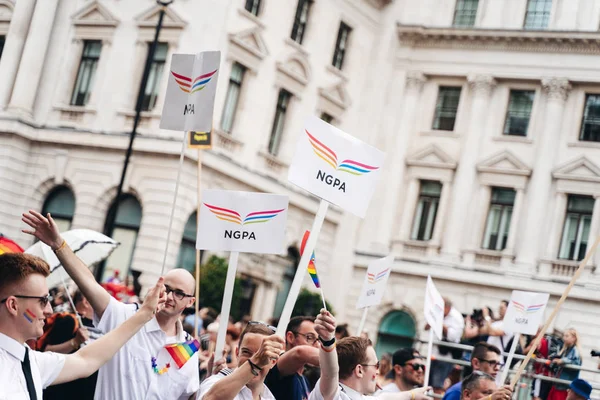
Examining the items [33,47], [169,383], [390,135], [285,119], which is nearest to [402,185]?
[390,135]

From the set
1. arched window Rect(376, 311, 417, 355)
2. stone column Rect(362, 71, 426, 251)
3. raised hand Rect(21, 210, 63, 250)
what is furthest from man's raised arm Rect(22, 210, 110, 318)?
stone column Rect(362, 71, 426, 251)

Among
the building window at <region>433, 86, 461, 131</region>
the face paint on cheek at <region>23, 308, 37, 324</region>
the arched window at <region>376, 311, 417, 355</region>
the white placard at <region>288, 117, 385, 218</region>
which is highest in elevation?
the building window at <region>433, 86, 461, 131</region>

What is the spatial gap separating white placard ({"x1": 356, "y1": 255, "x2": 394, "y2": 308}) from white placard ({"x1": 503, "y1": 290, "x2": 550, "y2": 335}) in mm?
2332

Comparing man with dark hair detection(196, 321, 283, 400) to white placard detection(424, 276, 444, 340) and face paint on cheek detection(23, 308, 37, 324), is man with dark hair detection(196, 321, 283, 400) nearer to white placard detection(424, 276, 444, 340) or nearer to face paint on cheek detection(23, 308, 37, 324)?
face paint on cheek detection(23, 308, 37, 324)

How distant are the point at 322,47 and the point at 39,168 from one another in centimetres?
956

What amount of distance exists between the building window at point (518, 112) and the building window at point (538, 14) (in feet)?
6.90

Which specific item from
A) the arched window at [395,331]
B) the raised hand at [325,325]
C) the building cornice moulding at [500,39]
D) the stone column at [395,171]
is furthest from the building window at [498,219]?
the raised hand at [325,325]

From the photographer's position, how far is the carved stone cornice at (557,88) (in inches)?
1256

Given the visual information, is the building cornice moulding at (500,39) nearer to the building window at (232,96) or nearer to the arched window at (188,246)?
the building window at (232,96)

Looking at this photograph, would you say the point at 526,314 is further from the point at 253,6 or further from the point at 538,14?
the point at 538,14

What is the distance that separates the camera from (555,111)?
1256 inches

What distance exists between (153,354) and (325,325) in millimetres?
1238

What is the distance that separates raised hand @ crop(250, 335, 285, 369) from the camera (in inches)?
206

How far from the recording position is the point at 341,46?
109ft
